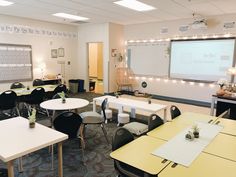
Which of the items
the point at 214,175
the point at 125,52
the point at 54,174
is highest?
the point at 125,52

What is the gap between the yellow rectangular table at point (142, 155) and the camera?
167cm

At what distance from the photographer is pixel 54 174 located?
273cm

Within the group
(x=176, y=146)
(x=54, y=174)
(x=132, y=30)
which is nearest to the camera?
(x=176, y=146)

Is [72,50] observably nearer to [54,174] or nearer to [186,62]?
[186,62]

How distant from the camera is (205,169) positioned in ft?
5.41

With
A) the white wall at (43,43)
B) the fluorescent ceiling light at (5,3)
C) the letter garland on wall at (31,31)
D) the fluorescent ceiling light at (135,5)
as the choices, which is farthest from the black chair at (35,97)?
the fluorescent ceiling light at (135,5)

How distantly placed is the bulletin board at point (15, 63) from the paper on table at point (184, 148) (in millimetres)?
6124

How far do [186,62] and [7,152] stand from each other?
6.25m

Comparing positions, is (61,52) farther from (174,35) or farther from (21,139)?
(21,139)

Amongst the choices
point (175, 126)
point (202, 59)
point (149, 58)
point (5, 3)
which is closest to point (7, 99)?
point (5, 3)

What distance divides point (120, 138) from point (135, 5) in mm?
4008

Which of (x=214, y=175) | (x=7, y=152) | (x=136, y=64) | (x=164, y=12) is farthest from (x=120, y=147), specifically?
(x=136, y=64)

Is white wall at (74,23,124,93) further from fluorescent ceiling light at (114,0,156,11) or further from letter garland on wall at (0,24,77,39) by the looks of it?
fluorescent ceiling light at (114,0,156,11)

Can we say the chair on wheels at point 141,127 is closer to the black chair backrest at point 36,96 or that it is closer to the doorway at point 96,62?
the black chair backrest at point 36,96
